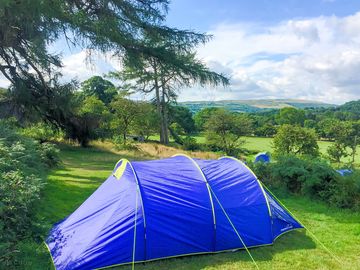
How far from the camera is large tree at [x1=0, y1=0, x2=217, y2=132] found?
8.91 m

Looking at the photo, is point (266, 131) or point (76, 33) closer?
point (76, 33)

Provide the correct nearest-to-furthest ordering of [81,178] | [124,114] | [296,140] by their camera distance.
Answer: [81,178]
[124,114]
[296,140]

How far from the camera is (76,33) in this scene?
32.0 feet

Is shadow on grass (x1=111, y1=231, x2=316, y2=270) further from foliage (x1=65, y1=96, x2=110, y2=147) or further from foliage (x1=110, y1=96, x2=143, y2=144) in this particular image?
foliage (x1=110, y1=96, x2=143, y2=144)

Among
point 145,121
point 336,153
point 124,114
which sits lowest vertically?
point 336,153

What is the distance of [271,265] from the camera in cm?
490

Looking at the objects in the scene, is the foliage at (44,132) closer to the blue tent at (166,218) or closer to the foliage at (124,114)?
the foliage at (124,114)

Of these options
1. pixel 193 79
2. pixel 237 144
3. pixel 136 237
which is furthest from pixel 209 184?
pixel 237 144

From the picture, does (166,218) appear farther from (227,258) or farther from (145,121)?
(145,121)

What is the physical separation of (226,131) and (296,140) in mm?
8821

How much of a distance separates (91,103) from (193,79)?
17.1 metres

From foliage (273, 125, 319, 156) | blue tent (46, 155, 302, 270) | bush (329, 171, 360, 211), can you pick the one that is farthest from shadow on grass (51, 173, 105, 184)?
foliage (273, 125, 319, 156)

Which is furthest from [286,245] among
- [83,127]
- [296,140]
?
[296,140]

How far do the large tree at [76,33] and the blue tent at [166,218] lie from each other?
522cm
